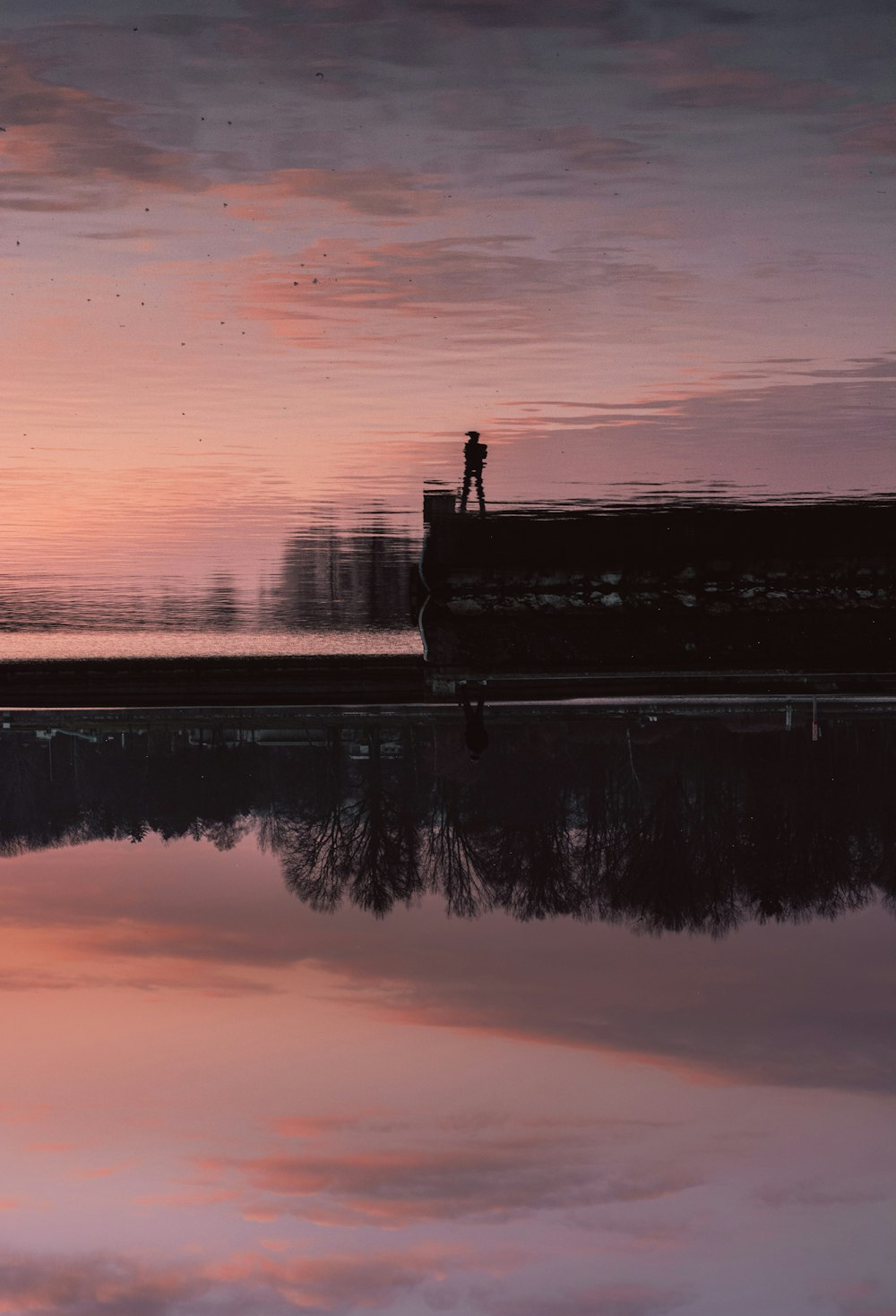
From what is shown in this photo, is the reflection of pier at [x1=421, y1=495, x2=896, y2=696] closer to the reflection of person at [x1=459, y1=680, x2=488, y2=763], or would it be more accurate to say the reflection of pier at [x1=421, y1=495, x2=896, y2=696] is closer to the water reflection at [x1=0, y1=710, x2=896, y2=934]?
the reflection of person at [x1=459, y1=680, x2=488, y2=763]

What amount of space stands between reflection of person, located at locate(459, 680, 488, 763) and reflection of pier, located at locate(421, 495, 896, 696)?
0.57 ft

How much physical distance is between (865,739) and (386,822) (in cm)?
2091

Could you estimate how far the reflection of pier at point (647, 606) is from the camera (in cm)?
982

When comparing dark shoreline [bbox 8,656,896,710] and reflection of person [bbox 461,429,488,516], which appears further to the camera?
reflection of person [bbox 461,429,488,516]

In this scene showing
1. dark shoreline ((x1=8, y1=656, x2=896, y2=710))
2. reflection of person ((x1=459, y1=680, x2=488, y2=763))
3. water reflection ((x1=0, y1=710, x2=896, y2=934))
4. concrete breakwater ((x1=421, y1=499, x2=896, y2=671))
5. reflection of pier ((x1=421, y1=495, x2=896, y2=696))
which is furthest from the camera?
water reflection ((x1=0, y1=710, x2=896, y2=934))

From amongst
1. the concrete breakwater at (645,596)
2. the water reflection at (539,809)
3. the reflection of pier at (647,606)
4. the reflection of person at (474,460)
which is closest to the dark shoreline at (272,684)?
the reflection of pier at (647,606)

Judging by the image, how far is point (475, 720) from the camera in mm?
9328

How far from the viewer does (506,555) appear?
35.1 feet

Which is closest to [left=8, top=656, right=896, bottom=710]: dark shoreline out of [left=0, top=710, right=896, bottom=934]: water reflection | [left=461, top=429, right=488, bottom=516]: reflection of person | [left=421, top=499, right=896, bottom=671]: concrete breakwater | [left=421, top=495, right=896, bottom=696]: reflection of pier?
[left=421, top=495, right=896, bottom=696]: reflection of pier

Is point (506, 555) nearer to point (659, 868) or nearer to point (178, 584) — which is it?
point (178, 584)

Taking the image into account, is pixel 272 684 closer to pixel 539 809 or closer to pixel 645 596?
pixel 645 596

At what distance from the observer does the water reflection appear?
156 feet

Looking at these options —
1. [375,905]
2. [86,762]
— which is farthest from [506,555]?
[86,762]

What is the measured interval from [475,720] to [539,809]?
144 feet
